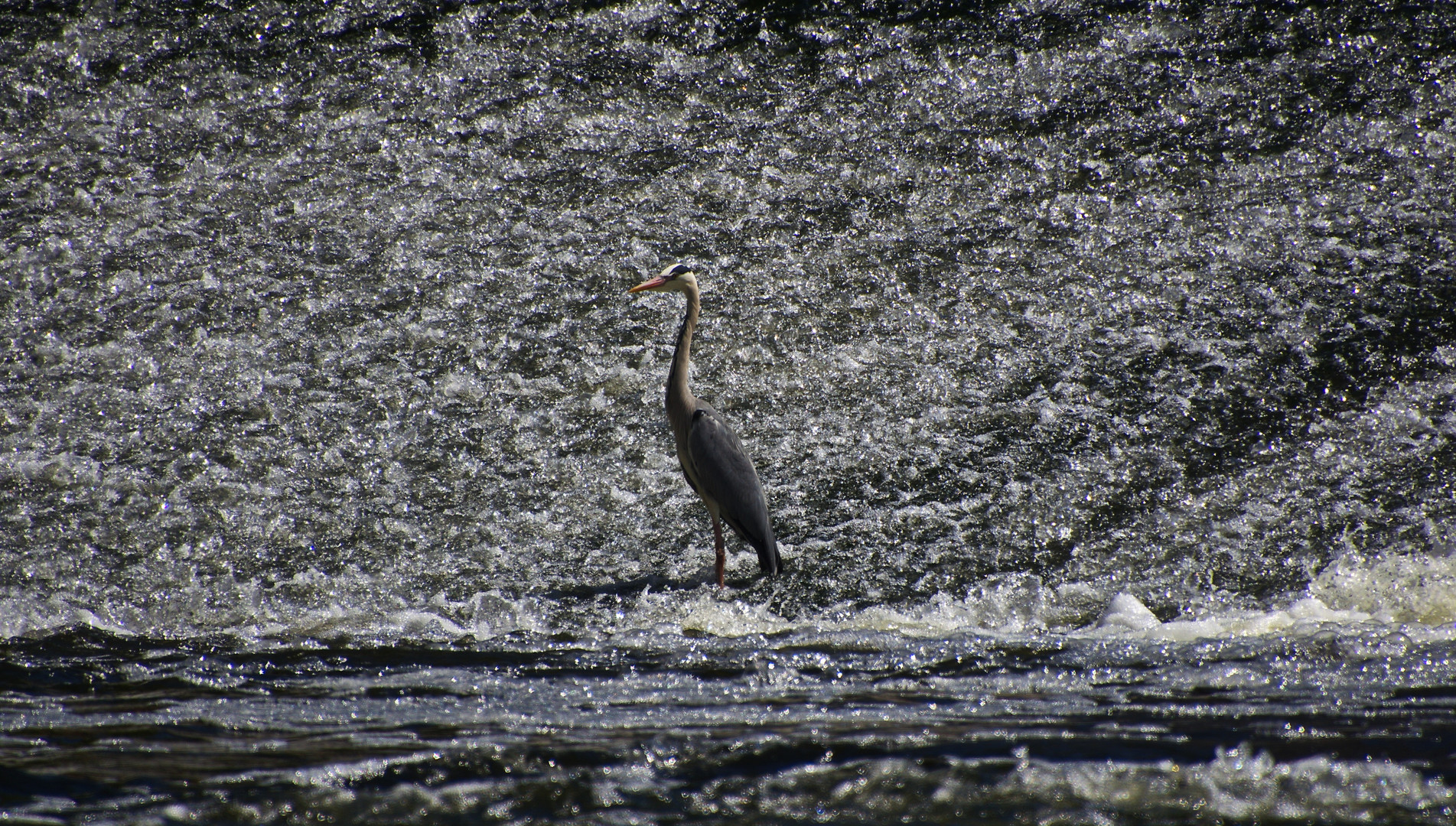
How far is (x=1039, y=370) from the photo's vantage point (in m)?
6.41

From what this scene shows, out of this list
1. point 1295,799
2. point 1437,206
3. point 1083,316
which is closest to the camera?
point 1295,799

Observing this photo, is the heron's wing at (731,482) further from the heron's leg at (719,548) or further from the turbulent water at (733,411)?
the turbulent water at (733,411)

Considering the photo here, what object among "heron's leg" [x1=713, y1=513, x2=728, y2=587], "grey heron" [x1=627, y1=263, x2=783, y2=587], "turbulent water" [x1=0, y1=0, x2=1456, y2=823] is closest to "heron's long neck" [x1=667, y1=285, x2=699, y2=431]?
"grey heron" [x1=627, y1=263, x2=783, y2=587]

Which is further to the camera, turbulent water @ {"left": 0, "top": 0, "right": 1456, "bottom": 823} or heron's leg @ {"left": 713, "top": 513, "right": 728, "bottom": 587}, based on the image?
heron's leg @ {"left": 713, "top": 513, "right": 728, "bottom": 587}

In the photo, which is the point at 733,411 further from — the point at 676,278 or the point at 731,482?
the point at 731,482

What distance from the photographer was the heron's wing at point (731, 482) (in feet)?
15.8

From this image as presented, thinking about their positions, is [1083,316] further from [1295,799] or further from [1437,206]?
[1295,799]

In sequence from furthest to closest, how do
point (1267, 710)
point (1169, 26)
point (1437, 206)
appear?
point (1169, 26), point (1437, 206), point (1267, 710)

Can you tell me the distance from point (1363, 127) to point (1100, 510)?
457 cm

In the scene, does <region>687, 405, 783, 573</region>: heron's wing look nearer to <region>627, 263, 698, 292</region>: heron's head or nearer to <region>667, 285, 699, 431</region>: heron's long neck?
<region>667, 285, 699, 431</region>: heron's long neck

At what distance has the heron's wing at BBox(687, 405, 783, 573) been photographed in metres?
4.80

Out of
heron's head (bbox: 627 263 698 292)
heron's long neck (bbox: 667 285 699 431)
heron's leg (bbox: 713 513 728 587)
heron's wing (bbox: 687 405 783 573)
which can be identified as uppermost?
heron's head (bbox: 627 263 698 292)

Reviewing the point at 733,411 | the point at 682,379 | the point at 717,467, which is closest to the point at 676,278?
the point at 682,379

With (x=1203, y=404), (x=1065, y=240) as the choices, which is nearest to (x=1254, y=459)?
(x=1203, y=404)
